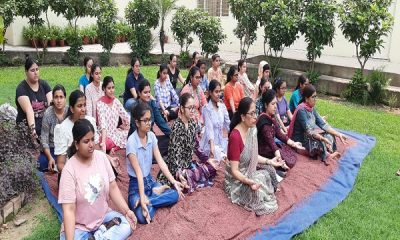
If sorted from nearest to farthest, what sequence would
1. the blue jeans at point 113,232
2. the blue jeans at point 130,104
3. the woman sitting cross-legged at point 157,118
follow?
the blue jeans at point 113,232, the woman sitting cross-legged at point 157,118, the blue jeans at point 130,104

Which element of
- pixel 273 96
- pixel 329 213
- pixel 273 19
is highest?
pixel 273 19

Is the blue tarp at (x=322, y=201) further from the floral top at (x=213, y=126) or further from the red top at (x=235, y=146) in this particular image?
the floral top at (x=213, y=126)

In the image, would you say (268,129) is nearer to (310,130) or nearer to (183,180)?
(310,130)

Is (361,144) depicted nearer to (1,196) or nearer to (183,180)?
(183,180)

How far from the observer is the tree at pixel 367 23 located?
965 centimetres

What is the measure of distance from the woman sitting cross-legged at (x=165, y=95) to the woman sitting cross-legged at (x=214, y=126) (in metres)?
1.51

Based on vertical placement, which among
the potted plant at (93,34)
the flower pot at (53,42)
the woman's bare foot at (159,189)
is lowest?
the woman's bare foot at (159,189)

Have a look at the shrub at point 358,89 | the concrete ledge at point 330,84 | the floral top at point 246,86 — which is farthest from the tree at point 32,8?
the shrub at point 358,89

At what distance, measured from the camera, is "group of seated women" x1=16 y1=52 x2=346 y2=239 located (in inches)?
135

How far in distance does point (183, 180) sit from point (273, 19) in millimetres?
7016

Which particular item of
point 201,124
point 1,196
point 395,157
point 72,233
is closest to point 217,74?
point 201,124

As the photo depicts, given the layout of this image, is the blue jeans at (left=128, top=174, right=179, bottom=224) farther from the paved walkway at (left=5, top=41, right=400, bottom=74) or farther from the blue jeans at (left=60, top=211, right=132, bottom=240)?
the paved walkway at (left=5, top=41, right=400, bottom=74)

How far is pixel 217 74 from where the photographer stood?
8.50 m

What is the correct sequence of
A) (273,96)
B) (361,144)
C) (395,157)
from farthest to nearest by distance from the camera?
1. (361,144)
2. (395,157)
3. (273,96)
